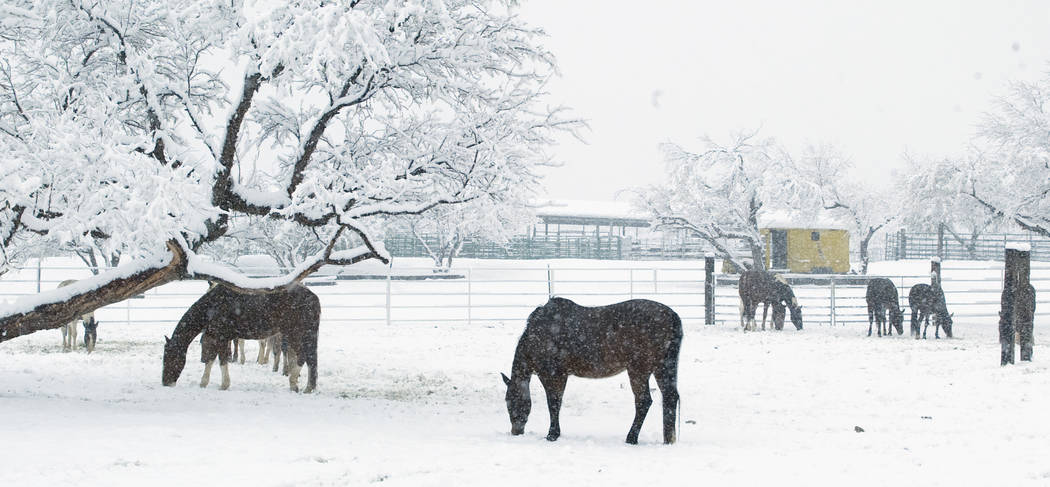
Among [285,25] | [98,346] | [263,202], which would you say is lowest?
[98,346]

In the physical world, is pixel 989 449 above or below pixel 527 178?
below

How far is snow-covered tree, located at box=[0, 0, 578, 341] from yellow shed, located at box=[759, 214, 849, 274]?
2644 cm

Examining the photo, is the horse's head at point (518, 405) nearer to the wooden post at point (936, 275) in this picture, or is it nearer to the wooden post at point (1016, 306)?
the wooden post at point (1016, 306)

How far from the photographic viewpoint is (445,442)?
5.87 metres

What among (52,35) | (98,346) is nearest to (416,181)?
(52,35)

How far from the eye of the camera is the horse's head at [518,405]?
20.9 ft

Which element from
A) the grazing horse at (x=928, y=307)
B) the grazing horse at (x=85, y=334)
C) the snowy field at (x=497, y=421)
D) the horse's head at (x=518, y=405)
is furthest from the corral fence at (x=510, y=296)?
the horse's head at (x=518, y=405)

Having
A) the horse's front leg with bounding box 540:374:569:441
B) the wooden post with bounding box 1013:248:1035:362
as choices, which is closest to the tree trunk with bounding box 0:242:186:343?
the horse's front leg with bounding box 540:374:569:441

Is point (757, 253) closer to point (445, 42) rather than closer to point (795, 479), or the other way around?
point (445, 42)

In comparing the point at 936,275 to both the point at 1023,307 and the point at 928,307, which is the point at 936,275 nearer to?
the point at 928,307

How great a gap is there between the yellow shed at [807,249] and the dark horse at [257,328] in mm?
27012

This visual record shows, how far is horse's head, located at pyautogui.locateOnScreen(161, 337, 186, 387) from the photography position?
8633 mm

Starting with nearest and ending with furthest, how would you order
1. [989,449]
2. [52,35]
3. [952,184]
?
[989,449], [52,35], [952,184]

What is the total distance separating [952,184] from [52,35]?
17813mm
